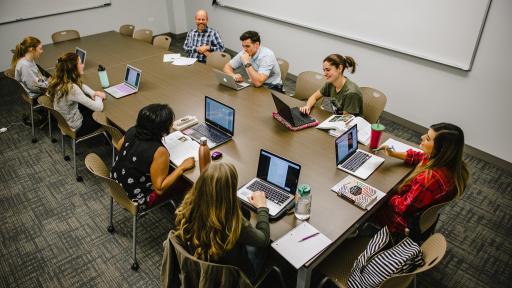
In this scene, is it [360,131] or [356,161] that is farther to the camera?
[360,131]

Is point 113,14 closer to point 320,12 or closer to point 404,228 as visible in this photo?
point 320,12

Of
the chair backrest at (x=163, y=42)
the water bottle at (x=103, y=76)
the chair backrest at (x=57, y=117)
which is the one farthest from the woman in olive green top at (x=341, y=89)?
the chair backrest at (x=163, y=42)

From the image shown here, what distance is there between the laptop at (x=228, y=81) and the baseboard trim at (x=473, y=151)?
6.99ft

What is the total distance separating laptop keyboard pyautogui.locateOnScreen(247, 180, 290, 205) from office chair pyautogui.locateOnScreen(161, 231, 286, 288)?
0.52 meters

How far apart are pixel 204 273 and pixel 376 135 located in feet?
5.29

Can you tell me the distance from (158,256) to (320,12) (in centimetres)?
392

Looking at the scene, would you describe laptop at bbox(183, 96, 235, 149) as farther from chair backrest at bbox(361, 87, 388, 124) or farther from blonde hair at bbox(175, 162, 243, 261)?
chair backrest at bbox(361, 87, 388, 124)

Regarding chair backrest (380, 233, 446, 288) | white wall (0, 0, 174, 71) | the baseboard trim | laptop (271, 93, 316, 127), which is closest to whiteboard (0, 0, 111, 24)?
white wall (0, 0, 174, 71)

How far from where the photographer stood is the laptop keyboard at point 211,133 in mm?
2914

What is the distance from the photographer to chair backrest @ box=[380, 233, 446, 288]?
1777 millimetres

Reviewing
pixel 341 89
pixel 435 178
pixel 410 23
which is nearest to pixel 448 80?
pixel 410 23

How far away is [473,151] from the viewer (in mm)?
4180

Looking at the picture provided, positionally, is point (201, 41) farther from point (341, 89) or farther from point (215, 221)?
point (215, 221)

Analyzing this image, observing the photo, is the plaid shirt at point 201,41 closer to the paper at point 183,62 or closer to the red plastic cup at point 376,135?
the paper at point 183,62
